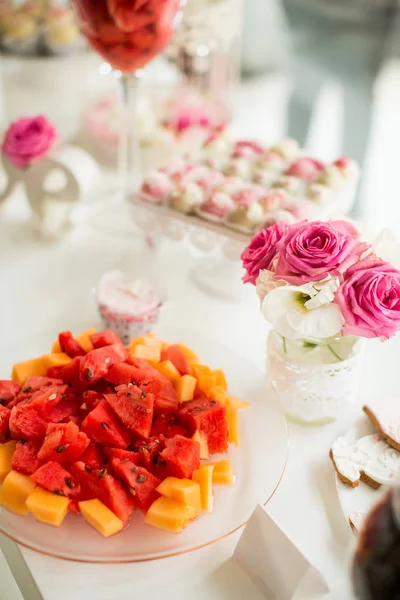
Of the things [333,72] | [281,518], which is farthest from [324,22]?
[281,518]

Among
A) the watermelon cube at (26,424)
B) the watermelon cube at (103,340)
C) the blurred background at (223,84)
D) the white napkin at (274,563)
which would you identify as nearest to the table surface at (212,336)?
the white napkin at (274,563)

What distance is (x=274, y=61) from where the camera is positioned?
114 inches

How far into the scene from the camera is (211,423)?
0.77 metres

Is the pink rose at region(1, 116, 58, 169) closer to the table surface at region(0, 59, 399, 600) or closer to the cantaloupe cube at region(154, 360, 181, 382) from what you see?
the table surface at region(0, 59, 399, 600)

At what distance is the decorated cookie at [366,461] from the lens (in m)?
0.79

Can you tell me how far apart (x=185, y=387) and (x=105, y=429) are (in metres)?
0.13

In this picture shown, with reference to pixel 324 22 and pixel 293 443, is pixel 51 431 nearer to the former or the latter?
pixel 293 443

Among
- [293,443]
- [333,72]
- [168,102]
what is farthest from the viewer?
[333,72]

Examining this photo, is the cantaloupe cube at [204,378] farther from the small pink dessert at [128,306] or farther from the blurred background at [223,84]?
the blurred background at [223,84]

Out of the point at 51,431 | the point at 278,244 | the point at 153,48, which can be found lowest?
the point at 51,431

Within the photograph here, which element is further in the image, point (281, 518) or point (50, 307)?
point (50, 307)

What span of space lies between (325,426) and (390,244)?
283 millimetres

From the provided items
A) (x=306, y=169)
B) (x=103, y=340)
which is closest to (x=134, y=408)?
(x=103, y=340)

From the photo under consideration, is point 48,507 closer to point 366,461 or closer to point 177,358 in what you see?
point 177,358
